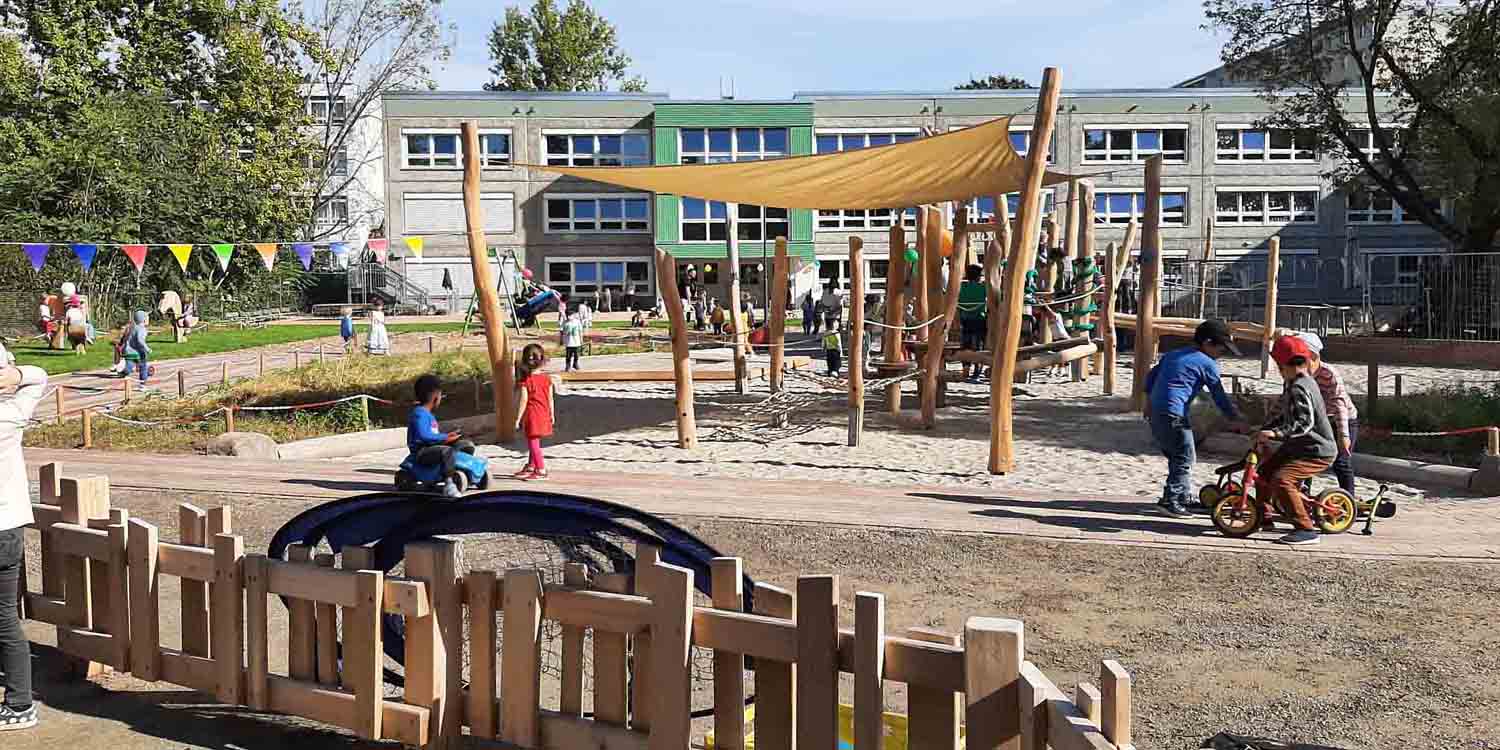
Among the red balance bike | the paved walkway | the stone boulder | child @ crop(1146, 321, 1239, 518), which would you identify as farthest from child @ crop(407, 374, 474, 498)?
the red balance bike

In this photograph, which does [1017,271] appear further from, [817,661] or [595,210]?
[595,210]

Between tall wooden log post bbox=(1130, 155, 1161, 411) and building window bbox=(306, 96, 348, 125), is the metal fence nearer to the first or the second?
tall wooden log post bbox=(1130, 155, 1161, 411)

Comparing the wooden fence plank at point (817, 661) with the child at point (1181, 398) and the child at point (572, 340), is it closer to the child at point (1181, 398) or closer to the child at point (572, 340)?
the child at point (1181, 398)

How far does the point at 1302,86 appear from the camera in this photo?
2959 centimetres

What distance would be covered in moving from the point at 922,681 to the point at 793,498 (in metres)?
6.67

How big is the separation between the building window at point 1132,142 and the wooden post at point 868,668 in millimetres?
49445

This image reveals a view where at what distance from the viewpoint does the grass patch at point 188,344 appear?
80.9 ft

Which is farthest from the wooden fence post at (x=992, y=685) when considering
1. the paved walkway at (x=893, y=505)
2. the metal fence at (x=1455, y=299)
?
the metal fence at (x=1455, y=299)

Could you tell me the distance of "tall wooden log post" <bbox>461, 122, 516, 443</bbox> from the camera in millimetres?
13203

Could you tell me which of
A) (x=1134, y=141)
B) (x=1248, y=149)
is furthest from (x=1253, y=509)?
(x=1248, y=149)

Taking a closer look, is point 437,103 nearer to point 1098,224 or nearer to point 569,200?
point 569,200

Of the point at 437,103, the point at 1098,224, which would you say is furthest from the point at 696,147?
the point at 1098,224

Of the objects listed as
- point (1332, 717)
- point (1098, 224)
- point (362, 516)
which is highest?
point (1098, 224)

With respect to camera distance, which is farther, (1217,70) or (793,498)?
(1217,70)
